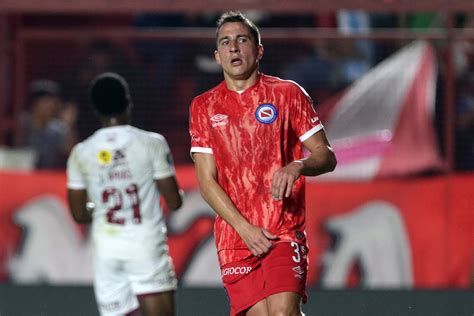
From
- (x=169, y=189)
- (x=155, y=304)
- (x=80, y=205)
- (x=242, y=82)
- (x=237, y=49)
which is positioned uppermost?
(x=237, y=49)

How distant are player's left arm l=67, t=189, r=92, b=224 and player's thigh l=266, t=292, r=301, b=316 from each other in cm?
240

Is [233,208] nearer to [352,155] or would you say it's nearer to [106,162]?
[106,162]

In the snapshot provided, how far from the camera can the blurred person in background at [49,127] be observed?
12398mm

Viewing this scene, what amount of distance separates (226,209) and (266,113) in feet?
1.91

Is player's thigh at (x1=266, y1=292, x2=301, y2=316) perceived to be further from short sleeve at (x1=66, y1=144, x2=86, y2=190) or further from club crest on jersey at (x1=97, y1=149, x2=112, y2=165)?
short sleeve at (x1=66, y1=144, x2=86, y2=190)

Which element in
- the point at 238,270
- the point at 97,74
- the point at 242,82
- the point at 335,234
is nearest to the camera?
the point at 238,270

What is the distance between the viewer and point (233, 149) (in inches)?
Answer: 265

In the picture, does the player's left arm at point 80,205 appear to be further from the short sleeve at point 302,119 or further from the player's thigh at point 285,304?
the player's thigh at point 285,304

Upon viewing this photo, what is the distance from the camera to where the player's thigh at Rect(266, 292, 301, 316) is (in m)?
6.43

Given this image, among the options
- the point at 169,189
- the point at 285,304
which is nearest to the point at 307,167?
the point at 285,304

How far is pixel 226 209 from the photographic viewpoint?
6.53 metres

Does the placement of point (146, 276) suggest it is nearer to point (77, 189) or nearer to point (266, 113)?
point (77, 189)

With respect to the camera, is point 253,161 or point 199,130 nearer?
point 253,161

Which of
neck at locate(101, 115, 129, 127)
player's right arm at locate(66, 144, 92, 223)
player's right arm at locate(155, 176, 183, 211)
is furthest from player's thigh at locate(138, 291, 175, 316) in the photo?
neck at locate(101, 115, 129, 127)
